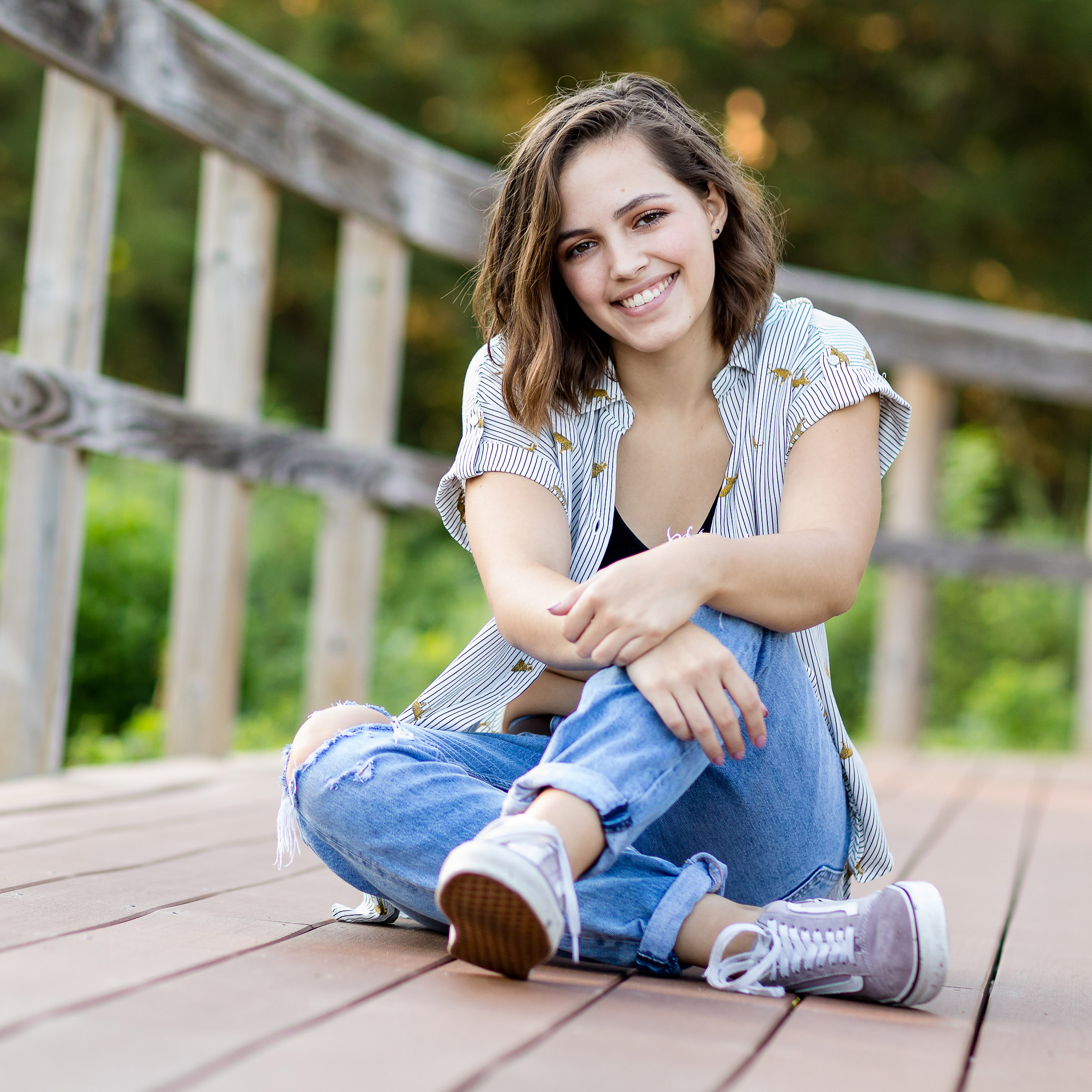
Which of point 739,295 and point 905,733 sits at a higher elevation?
point 739,295

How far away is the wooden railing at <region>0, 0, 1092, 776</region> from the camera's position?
100.0 inches

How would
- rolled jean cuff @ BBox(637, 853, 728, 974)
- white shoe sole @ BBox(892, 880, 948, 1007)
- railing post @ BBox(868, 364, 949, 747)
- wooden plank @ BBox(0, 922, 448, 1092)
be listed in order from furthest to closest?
1. railing post @ BBox(868, 364, 949, 747)
2. rolled jean cuff @ BBox(637, 853, 728, 974)
3. white shoe sole @ BBox(892, 880, 948, 1007)
4. wooden plank @ BBox(0, 922, 448, 1092)

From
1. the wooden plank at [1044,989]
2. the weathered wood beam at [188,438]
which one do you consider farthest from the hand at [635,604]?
the weathered wood beam at [188,438]

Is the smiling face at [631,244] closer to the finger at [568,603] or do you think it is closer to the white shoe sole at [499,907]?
the finger at [568,603]

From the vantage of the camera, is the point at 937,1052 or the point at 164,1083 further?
the point at 937,1052

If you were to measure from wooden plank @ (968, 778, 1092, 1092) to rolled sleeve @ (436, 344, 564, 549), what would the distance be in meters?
0.77

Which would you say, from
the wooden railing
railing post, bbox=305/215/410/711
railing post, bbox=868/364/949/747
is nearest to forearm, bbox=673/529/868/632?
the wooden railing

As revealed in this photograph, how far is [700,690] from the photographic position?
144cm

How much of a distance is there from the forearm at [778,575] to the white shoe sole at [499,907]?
0.37m

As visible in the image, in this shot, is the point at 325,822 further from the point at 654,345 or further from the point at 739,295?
the point at 739,295

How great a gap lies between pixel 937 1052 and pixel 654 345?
0.91 meters

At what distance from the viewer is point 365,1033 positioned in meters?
1.18

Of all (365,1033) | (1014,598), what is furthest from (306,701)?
(1014,598)

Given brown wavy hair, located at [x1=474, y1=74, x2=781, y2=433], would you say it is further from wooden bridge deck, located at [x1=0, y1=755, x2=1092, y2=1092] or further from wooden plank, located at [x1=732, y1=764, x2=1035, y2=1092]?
wooden plank, located at [x1=732, y1=764, x2=1035, y2=1092]
